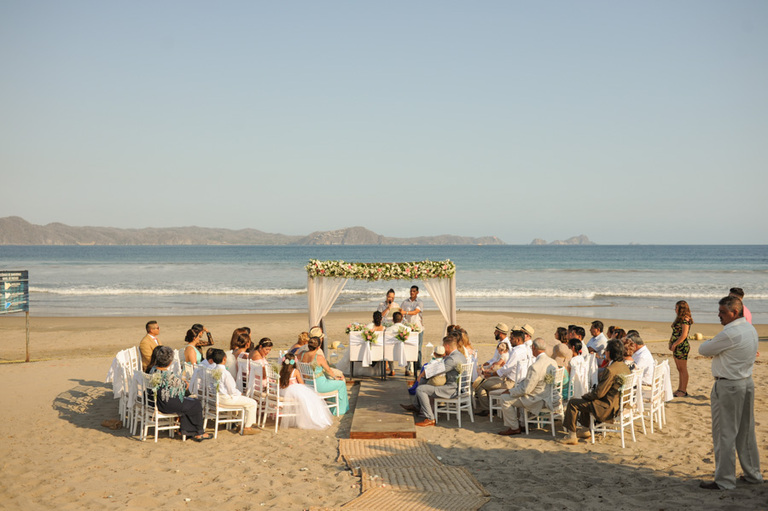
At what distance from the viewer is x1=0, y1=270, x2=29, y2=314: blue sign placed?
12773 millimetres

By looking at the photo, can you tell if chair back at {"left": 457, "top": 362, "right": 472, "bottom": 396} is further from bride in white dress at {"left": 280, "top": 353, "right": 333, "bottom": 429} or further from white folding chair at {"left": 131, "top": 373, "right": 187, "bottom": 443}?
white folding chair at {"left": 131, "top": 373, "right": 187, "bottom": 443}

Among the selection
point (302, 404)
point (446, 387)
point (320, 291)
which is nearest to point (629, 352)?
point (446, 387)

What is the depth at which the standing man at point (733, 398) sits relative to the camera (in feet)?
18.2

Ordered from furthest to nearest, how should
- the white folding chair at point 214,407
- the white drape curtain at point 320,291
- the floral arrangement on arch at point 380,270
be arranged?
the white drape curtain at point 320,291 → the floral arrangement on arch at point 380,270 → the white folding chair at point 214,407

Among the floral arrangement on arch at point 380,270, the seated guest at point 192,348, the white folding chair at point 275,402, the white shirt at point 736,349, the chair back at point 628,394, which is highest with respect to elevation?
the floral arrangement on arch at point 380,270

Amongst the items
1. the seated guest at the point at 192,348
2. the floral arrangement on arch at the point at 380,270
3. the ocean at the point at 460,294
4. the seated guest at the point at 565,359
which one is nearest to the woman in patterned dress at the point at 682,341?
the seated guest at the point at 565,359

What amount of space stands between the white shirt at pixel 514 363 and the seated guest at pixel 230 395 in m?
3.70

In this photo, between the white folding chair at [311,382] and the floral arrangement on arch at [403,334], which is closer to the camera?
the white folding chair at [311,382]

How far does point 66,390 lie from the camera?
10.4 m

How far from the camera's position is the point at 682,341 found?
9727 mm

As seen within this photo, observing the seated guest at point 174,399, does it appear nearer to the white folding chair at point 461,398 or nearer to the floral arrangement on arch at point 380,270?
the white folding chair at point 461,398

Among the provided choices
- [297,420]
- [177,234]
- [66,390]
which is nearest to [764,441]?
[297,420]

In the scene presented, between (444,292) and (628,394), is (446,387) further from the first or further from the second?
(444,292)

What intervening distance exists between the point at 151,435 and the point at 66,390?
3520 mm
